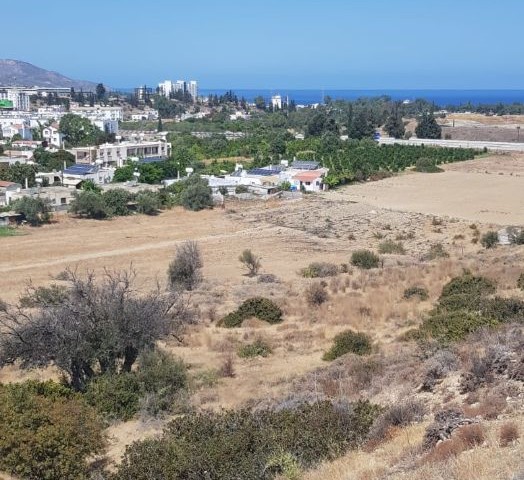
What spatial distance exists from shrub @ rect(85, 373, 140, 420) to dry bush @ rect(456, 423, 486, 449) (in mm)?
6530

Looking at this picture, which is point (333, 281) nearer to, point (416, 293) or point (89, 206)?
point (416, 293)

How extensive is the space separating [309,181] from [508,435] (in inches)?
2188

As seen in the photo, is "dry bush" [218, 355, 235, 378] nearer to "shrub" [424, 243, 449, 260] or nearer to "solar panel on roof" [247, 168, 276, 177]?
"shrub" [424, 243, 449, 260]

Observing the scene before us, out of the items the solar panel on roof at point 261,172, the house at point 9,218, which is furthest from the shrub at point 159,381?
the solar panel on roof at point 261,172

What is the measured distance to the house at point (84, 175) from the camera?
196 ft

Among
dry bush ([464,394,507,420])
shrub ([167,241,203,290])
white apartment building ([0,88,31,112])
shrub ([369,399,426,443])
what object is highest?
white apartment building ([0,88,31,112])

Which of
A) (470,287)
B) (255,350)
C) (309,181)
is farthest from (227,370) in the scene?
(309,181)

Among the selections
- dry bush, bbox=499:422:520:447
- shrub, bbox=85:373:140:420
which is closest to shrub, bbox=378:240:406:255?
shrub, bbox=85:373:140:420

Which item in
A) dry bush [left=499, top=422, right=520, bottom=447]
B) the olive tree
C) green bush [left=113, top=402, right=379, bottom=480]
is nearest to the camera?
dry bush [left=499, top=422, right=520, bottom=447]

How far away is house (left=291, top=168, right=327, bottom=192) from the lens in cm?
6272

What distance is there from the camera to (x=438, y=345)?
543 inches

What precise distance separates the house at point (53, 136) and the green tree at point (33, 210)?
45432 millimetres

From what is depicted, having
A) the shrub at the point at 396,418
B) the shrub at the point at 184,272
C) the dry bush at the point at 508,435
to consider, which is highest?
the dry bush at the point at 508,435

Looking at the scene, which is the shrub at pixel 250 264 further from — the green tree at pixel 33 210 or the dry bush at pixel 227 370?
the green tree at pixel 33 210
